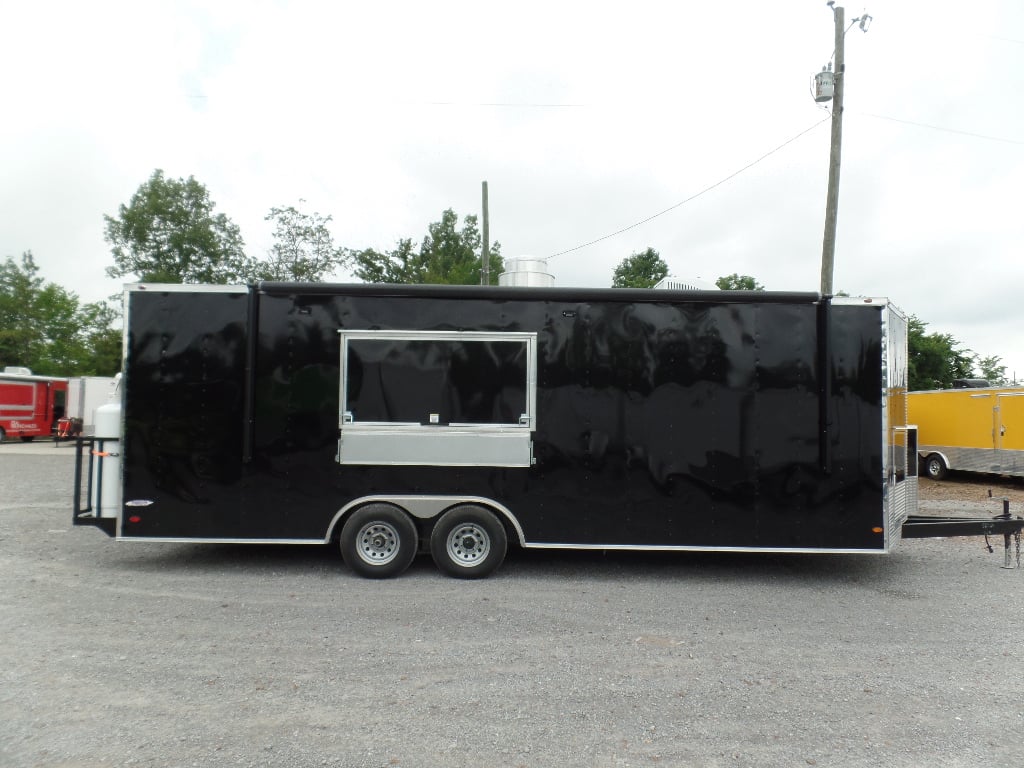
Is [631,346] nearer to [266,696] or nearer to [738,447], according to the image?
[738,447]

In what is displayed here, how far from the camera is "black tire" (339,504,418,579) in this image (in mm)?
6457

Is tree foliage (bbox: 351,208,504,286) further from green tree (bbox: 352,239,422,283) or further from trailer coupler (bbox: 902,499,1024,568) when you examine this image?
trailer coupler (bbox: 902,499,1024,568)

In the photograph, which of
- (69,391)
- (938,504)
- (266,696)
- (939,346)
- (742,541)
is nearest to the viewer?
(266,696)

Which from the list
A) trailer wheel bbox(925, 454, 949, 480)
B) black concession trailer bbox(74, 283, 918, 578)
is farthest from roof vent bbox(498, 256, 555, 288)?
trailer wheel bbox(925, 454, 949, 480)

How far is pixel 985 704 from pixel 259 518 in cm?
582

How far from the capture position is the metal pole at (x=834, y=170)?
11.6m

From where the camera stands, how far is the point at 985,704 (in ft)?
13.0

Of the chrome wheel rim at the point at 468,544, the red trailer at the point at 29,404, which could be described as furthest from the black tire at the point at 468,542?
the red trailer at the point at 29,404

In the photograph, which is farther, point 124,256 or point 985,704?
point 124,256

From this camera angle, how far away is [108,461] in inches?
260

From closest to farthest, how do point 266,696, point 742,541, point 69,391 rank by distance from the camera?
point 266,696
point 742,541
point 69,391

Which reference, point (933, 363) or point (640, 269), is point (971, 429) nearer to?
point (933, 363)

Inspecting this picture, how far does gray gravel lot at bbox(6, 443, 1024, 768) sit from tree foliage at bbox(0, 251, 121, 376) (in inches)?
1752

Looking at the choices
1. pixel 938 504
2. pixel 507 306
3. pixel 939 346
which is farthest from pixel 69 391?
pixel 939 346
